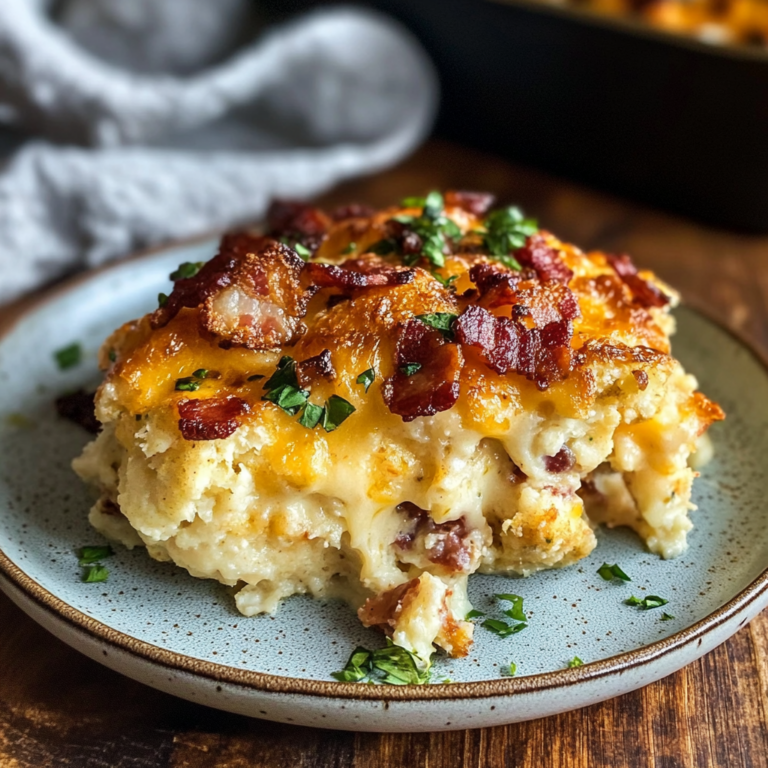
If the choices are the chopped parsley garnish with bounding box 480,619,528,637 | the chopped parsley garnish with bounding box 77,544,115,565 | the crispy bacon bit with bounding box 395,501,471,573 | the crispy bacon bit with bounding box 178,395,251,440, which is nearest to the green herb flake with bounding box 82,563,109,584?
the chopped parsley garnish with bounding box 77,544,115,565

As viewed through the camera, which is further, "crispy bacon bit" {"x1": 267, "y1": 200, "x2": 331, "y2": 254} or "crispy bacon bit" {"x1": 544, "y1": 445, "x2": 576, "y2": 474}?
"crispy bacon bit" {"x1": 267, "y1": 200, "x2": 331, "y2": 254}

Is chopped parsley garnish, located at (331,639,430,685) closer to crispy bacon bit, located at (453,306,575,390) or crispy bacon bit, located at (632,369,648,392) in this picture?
crispy bacon bit, located at (453,306,575,390)

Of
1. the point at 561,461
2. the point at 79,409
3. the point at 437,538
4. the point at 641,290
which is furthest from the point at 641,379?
the point at 79,409

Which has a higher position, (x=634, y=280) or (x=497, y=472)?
(x=634, y=280)

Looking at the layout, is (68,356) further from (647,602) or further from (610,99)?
(610,99)

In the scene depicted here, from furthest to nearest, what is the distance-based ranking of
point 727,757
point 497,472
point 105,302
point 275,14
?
point 275,14 → point 105,302 → point 497,472 → point 727,757

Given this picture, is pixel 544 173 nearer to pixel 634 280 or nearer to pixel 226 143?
pixel 226 143

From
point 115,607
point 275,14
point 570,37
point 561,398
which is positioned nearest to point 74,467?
point 115,607
